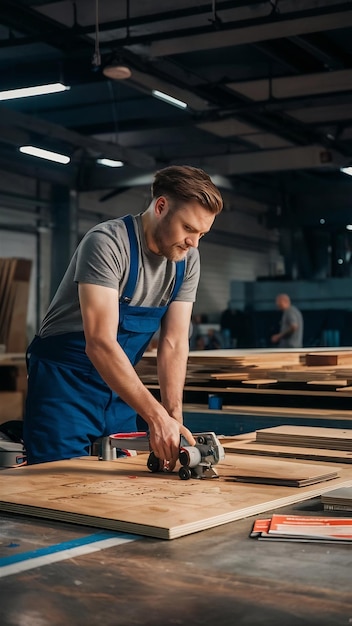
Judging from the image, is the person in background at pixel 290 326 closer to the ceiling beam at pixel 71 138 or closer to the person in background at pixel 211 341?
the person in background at pixel 211 341

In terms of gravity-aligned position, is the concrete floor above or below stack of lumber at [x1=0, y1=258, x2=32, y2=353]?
below

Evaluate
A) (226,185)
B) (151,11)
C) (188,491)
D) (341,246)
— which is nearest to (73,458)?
(188,491)

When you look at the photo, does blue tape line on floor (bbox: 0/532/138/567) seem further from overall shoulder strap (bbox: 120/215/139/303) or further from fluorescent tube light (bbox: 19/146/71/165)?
fluorescent tube light (bbox: 19/146/71/165)

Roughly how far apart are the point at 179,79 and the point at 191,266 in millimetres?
7243

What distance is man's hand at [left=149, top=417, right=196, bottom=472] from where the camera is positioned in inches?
88.5

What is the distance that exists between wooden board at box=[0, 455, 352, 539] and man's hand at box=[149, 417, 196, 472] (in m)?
0.05

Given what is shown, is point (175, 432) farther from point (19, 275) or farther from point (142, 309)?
point (19, 275)

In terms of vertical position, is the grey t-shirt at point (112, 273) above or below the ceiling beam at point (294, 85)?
below

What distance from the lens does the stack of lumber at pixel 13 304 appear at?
35.6 feet

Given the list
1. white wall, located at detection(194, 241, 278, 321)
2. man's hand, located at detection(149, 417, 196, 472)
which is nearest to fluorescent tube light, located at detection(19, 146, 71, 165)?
white wall, located at detection(194, 241, 278, 321)

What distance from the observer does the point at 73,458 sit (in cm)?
267

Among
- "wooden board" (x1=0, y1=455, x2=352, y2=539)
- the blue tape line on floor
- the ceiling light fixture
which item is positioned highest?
the ceiling light fixture

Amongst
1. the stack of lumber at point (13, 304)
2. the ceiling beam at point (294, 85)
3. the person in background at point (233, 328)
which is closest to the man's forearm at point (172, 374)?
the ceiling beam at point (294, 85)

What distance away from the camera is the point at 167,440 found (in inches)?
88.4
